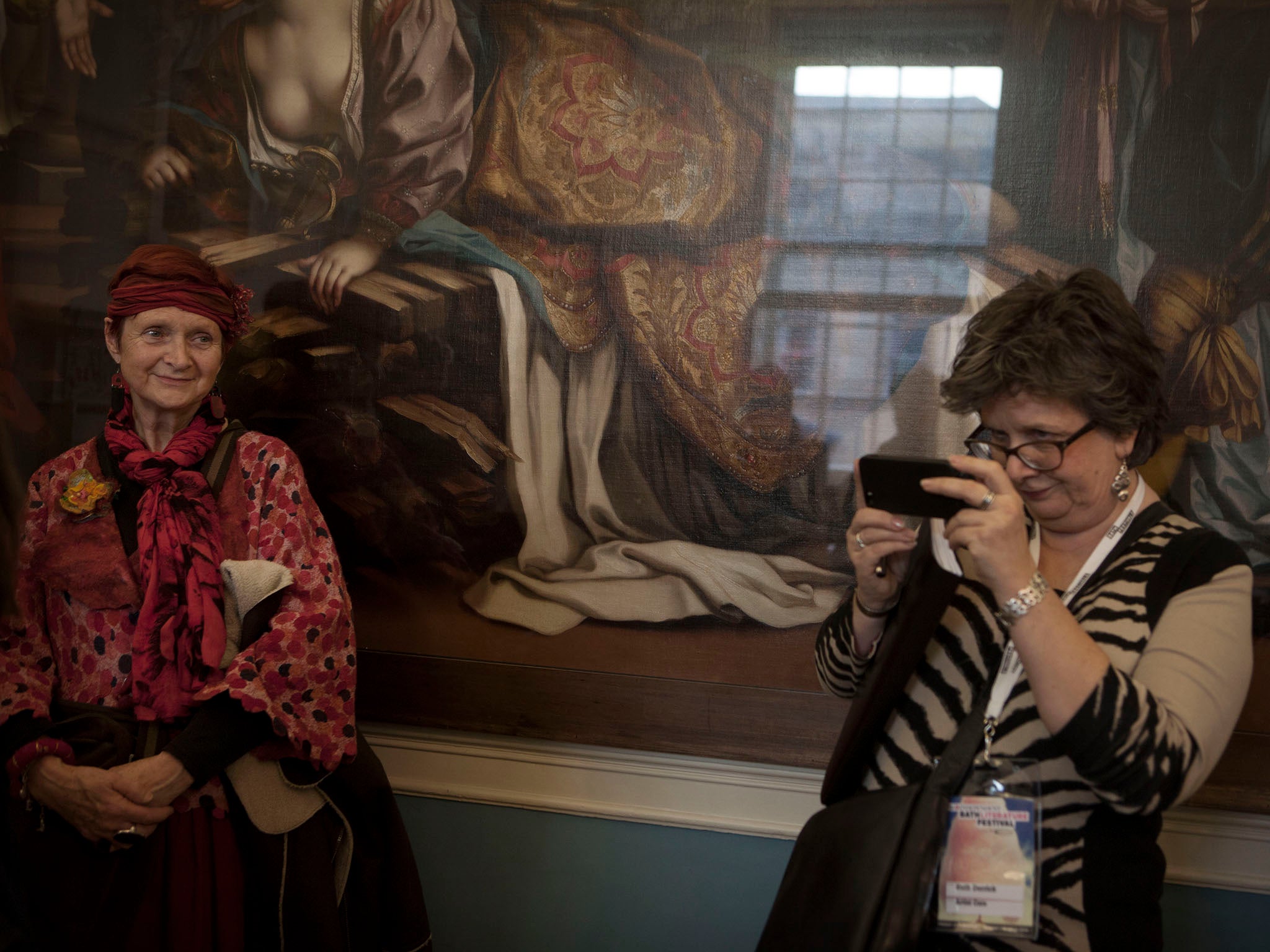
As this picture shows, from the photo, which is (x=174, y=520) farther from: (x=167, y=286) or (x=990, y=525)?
(x=990, y=525)

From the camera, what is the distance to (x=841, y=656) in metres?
1.84

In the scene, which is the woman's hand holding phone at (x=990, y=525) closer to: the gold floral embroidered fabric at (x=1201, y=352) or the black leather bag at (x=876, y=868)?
the black leather bag at (x=876, y=868)

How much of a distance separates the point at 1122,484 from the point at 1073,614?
254mm

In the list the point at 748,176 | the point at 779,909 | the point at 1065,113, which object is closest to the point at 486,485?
the point at 748,176

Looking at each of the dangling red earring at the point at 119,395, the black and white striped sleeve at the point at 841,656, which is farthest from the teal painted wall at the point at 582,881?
the dangling red earring at the point at 119,395

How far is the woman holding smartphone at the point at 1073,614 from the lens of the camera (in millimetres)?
1386

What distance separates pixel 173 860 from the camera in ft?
6.87

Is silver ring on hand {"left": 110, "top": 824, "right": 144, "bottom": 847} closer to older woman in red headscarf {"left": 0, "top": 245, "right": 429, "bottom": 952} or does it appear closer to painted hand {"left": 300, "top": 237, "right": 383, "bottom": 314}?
older woman in red headscarf {"left": 0, "top": 245, "right": 429, "bottom": 952}

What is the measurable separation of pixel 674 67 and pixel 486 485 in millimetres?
1334

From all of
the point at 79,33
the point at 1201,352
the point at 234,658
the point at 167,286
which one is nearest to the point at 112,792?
the point at 234,658

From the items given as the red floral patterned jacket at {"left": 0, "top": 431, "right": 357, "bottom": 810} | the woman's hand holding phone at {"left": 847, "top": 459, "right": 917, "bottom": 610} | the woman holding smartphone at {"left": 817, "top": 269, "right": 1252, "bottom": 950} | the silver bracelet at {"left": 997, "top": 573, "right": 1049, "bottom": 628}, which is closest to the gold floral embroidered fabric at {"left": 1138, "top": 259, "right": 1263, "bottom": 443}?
the woman holding smartphone at {"left": 817, "top": 269, "right": 1252, "bottom": 950}

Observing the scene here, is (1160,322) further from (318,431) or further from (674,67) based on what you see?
(318,431)

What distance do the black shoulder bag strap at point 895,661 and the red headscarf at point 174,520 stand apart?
4.56ft

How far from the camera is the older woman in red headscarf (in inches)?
80.5
